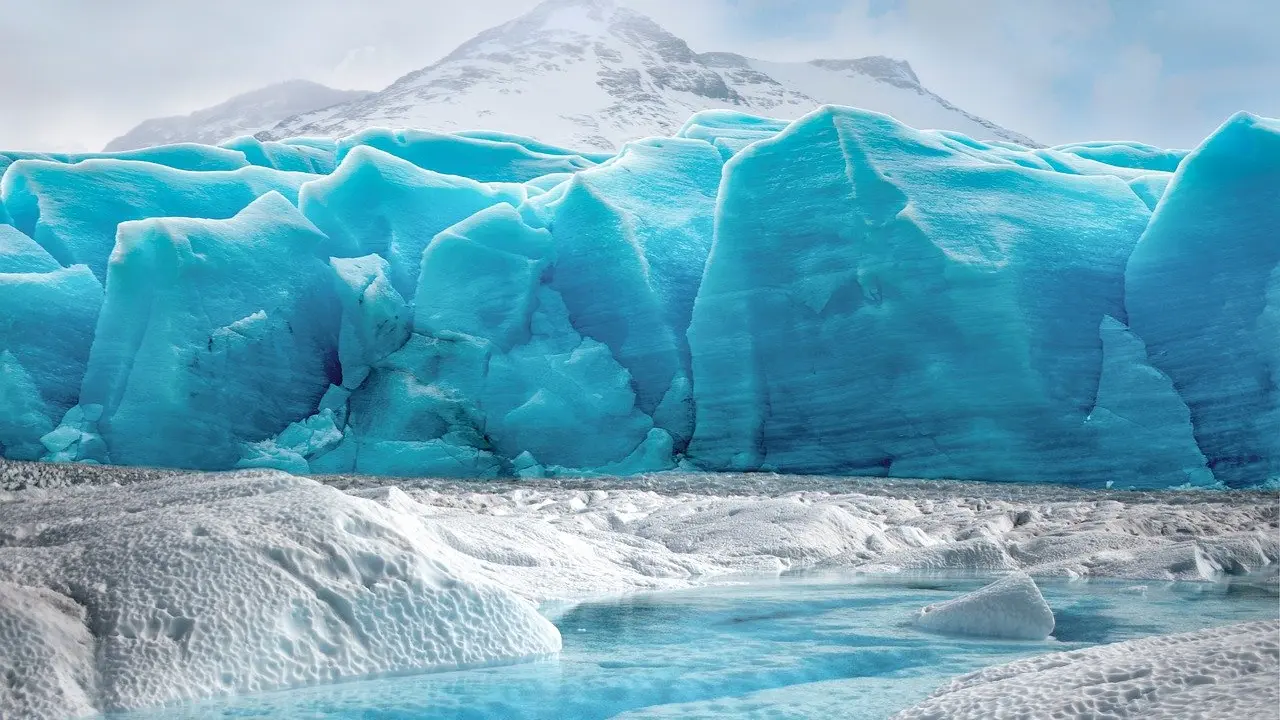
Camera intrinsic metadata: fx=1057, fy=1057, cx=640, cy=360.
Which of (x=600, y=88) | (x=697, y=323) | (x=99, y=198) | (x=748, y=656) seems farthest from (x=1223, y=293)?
(x=600, y=88)

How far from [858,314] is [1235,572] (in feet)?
19.8

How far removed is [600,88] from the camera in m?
30.3

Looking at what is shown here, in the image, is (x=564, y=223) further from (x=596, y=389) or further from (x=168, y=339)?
(x=168, y=339)

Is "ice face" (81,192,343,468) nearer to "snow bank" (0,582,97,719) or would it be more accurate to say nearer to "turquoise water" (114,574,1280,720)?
"turquoise water" (114,574,1280,720)

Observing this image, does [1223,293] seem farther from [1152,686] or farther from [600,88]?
[600,88]

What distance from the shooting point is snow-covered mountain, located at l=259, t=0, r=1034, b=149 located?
2789 centimetres

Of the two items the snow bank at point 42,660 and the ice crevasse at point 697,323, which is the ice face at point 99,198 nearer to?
the ice crevasse at point 697,323

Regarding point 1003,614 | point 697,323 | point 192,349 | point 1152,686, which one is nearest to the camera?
point 1152,686

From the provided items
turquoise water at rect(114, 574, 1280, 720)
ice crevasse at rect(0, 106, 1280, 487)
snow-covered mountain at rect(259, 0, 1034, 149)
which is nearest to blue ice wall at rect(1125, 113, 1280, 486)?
ice crevasse at rect(0, 106, 1280, 487)

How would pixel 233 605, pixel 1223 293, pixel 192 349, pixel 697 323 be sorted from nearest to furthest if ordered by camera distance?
pixel 233 605, pixel 1223 293, pixel 192 349, pixel 697 323

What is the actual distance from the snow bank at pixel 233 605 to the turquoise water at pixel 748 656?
11 centimetres

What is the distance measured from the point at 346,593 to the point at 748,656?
131cm

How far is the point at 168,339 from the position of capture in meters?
11.3

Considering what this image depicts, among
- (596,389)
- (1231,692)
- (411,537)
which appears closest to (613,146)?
(596,389)
